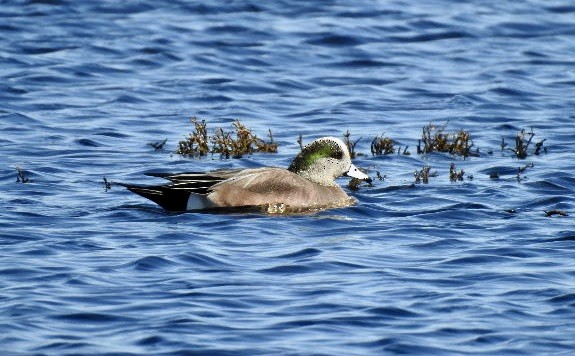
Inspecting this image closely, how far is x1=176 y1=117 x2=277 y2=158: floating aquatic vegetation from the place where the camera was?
13.3 metres

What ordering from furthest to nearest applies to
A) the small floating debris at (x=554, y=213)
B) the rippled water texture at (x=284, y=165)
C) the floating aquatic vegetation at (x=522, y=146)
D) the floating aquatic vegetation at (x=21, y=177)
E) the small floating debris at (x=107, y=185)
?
the floating aquatic vegetation at (x=522, y=146) < the floating aquatic vegetation at (x=21, y=177) < the small floating debris at (x=107, y=185) < the small floating debris at (x=554, y=213) < the rippled water texture at (x=284, y=165)

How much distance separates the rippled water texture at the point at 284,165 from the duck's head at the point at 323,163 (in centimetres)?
32

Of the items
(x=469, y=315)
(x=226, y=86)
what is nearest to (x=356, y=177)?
(x=469, y=315)

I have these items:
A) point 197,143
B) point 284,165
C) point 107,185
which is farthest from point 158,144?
point 107,185

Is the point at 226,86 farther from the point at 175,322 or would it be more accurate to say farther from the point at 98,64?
the point at 175,322

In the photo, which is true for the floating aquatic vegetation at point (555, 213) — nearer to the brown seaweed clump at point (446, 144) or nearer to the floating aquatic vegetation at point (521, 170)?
the floating aquatic vegetation at point (521, 170)

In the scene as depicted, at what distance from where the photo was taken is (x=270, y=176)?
36.6 ft

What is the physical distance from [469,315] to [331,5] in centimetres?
1436

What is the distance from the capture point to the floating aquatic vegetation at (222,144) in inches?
522

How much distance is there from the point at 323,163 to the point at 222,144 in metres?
1.94

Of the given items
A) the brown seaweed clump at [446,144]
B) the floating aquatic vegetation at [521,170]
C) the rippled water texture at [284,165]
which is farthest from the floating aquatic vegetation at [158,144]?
the floating aquatic vegetation at [521,170]

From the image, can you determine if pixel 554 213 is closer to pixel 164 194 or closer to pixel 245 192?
pixel 245 192

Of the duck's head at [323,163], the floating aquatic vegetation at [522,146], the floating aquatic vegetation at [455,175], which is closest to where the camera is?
the duck's head at [323,163]

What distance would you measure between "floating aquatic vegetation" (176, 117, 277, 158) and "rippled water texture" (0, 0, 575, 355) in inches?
8.0
